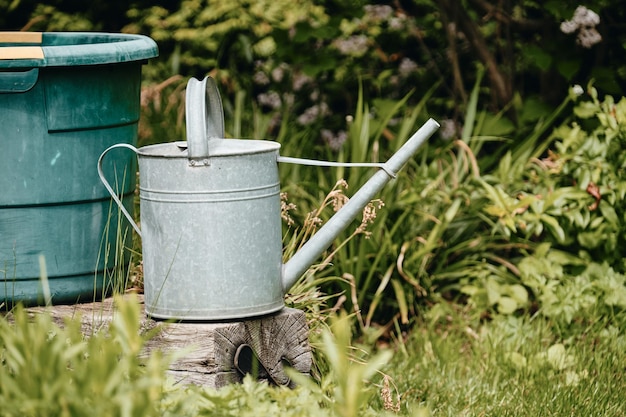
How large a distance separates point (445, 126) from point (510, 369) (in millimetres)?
1662

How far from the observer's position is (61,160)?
2.35 meters

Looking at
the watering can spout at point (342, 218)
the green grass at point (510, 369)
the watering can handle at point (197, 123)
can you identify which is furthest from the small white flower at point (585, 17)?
the watering can handle at point (197, 123)

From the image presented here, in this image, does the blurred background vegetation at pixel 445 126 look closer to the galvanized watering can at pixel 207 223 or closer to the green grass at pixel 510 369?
the green grass at pixel 510 369

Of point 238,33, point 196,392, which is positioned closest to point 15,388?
point 196,392

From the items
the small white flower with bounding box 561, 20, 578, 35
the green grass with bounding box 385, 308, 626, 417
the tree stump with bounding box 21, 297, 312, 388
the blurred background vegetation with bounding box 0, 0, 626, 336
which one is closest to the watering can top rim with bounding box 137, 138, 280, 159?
the tree stump with bounding box 21, 297, 312, 388

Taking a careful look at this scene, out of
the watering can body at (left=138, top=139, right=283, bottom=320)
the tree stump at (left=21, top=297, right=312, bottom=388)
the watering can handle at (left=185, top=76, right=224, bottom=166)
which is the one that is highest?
the watering can handle at (left=185, top=76, right=224, bottom=166)

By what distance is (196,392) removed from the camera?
1.68 meters

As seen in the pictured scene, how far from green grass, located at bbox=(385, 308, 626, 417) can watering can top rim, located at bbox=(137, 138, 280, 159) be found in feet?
2.76

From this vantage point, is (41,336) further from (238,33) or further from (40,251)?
(238,33)

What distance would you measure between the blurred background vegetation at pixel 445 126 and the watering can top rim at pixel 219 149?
73 cm

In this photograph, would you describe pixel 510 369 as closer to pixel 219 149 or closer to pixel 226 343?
pixel 226 343

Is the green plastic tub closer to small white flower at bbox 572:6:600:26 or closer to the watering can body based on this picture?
the watering can body

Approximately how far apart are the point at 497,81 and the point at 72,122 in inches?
93.3

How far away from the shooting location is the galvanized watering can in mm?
2209
